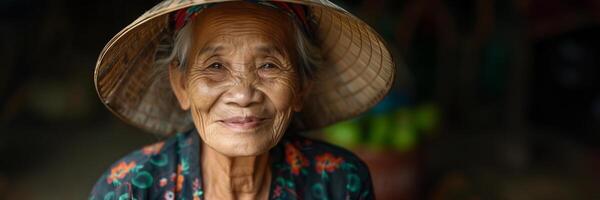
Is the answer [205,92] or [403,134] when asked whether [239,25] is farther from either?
[403,134]

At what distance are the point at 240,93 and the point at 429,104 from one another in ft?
8.12

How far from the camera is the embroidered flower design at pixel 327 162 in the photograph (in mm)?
1985

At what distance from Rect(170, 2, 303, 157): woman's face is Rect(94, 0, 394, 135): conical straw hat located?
5.7 inches

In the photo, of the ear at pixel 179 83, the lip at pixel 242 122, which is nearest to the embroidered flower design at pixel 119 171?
the ear at pixel 179 83

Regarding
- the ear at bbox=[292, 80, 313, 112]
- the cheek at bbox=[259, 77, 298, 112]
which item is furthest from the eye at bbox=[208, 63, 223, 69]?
the ear at bbox=[292, 80, 313, 112]

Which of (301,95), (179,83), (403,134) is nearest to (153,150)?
(179,83)

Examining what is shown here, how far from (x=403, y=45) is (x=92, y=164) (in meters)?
2.11

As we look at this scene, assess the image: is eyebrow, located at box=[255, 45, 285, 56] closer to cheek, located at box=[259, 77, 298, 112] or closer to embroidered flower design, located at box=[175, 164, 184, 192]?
cheek, located at box=[259, 77, 298, 112]

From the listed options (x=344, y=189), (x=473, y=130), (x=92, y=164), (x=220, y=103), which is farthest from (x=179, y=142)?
(x=473, y=130)

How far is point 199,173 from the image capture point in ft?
6.03

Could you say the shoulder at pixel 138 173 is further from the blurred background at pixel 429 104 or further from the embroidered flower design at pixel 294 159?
the blurred background at pixel 429 104

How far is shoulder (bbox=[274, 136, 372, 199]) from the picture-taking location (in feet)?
Answer: 6.37

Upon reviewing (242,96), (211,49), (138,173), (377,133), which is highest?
(211,49)

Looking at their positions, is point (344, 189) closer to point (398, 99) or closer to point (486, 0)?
point (398, 99)
